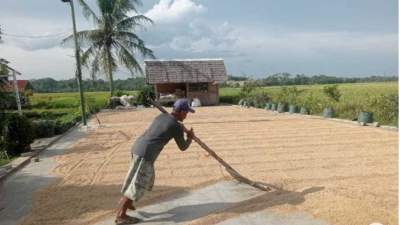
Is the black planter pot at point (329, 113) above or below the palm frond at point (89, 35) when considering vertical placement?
below

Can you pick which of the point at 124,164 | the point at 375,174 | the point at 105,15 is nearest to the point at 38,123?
the point at 124,164

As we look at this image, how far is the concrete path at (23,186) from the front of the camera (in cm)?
478

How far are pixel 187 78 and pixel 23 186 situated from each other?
21.8 metres

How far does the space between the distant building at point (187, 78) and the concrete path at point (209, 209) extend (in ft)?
72.0

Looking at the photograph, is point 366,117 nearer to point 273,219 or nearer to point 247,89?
point 273,219

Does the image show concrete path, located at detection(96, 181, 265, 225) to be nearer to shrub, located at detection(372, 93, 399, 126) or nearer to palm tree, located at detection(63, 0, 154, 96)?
shrub, located at detection(372, 93, 399, 126)

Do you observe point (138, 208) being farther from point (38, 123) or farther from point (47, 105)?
point (47, 105)

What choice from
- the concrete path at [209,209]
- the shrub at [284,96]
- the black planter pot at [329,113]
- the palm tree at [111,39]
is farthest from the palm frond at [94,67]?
the concrete path at [209,209]

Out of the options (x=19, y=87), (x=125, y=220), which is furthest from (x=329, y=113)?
(x=19, y=87)

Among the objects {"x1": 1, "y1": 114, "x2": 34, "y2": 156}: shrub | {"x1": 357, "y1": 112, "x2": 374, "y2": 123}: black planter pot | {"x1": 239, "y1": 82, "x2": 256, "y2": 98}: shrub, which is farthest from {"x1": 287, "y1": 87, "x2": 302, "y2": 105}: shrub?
{"x1": 1, "y1": 114, "x2": 34, "y2": 156}: shrub

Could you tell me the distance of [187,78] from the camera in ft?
90.6

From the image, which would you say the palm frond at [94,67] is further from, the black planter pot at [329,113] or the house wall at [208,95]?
the black planter pot at [329,113]

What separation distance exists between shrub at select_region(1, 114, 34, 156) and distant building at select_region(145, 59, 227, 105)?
17.9 metres

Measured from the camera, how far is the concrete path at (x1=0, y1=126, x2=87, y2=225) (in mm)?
4777
